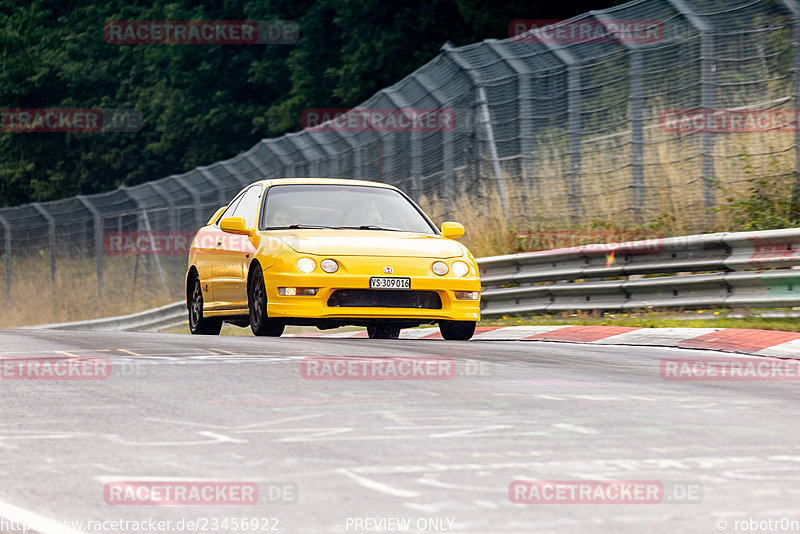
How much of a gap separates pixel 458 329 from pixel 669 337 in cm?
208

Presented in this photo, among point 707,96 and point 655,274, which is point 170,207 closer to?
point 707,96

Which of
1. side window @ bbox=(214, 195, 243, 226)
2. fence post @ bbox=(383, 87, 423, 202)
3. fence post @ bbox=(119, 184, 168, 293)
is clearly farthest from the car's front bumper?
fence post @ bbox=(119, 184, 168, 293)

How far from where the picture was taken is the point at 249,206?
13906mm

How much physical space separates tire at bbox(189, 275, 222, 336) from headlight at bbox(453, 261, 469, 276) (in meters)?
3.35

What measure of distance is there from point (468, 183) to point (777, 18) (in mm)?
5748

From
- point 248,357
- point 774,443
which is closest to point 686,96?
point 248,357

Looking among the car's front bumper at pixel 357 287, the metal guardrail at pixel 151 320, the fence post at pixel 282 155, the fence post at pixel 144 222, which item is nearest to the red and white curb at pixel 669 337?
the car's front bumper at pixel 357 287

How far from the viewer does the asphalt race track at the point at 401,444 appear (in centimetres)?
485

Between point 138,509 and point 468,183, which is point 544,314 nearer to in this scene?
point 468,183

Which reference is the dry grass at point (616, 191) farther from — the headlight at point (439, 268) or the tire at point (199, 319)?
the tire at point (199, 319)

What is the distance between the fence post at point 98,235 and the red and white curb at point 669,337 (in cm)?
1732

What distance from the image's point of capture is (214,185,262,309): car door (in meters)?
13.4

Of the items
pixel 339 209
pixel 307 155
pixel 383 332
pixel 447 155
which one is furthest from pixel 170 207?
pixel 339 209

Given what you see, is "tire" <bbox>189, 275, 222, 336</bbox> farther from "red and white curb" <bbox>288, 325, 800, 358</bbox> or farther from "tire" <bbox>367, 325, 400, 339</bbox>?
→ "red and white curb" <bbox>288, 325, 800, 358</bbox>
